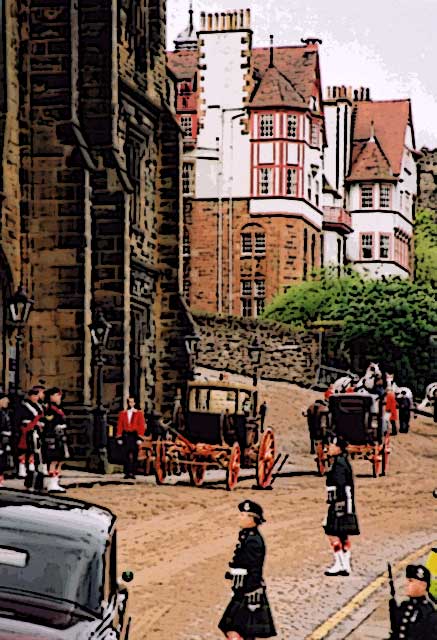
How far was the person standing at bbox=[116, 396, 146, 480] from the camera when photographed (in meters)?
29.0

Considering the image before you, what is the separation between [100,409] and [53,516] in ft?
76.5

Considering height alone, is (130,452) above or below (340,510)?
below

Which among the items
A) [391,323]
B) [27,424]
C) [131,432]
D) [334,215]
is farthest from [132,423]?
[334,215]

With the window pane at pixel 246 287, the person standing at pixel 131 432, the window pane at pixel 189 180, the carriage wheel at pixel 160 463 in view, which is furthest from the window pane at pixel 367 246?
the carriage wheel at pixel 160 463

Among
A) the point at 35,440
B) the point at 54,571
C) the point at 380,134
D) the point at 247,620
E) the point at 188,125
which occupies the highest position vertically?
the point at 380,134

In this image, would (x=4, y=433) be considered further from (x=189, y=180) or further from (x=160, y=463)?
(x=189, y=180)

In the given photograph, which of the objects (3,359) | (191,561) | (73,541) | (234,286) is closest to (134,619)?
(191,561)

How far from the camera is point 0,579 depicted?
25.3 ft

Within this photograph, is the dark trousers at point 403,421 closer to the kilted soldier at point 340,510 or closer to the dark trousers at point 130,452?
the dark trousers at point 130,452

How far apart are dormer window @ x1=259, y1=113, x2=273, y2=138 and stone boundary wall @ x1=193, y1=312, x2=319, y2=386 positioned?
13.9 meters

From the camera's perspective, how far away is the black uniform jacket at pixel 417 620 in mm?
8531

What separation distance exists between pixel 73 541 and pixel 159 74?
32.7 metres

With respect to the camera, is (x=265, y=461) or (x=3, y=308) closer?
(x=265, y=461)

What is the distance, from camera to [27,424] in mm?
26406
